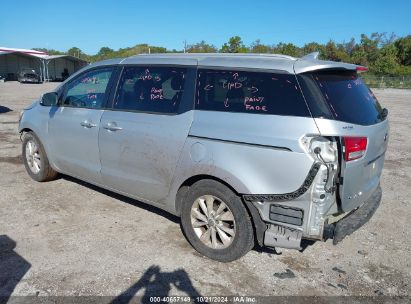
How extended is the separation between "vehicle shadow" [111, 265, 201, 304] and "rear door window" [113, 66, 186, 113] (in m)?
1.54

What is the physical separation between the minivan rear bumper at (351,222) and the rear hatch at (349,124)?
76 millimetres

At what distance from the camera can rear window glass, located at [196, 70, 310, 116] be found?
3.15 m

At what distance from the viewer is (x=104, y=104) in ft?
14.6

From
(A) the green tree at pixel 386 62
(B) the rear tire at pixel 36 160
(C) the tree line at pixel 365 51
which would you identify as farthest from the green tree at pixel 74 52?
(B) the rear tire at pixel 36 160

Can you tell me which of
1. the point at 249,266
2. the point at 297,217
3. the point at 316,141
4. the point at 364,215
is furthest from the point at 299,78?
the point at 249,266

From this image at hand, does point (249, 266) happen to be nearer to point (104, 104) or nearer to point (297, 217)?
point (297, 217)

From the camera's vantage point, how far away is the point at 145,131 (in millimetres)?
3936

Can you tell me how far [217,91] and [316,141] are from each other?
1074mm

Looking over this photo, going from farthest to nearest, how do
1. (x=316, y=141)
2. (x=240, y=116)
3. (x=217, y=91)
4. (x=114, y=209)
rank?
(x=114, y=209)
(x=217, y=91)
(x=240, y=116)
(x=316, y=141)

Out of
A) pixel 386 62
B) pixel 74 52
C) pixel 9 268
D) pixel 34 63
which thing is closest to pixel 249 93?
pixel 9 268

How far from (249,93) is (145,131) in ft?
3.93

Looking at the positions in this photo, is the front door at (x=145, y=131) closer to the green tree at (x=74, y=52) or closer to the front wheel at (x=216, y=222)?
the front wheel at (x=216, y=222)

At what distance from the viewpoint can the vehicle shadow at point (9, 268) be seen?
311 centimetres

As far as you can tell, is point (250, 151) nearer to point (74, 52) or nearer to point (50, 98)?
point (50, 98)
